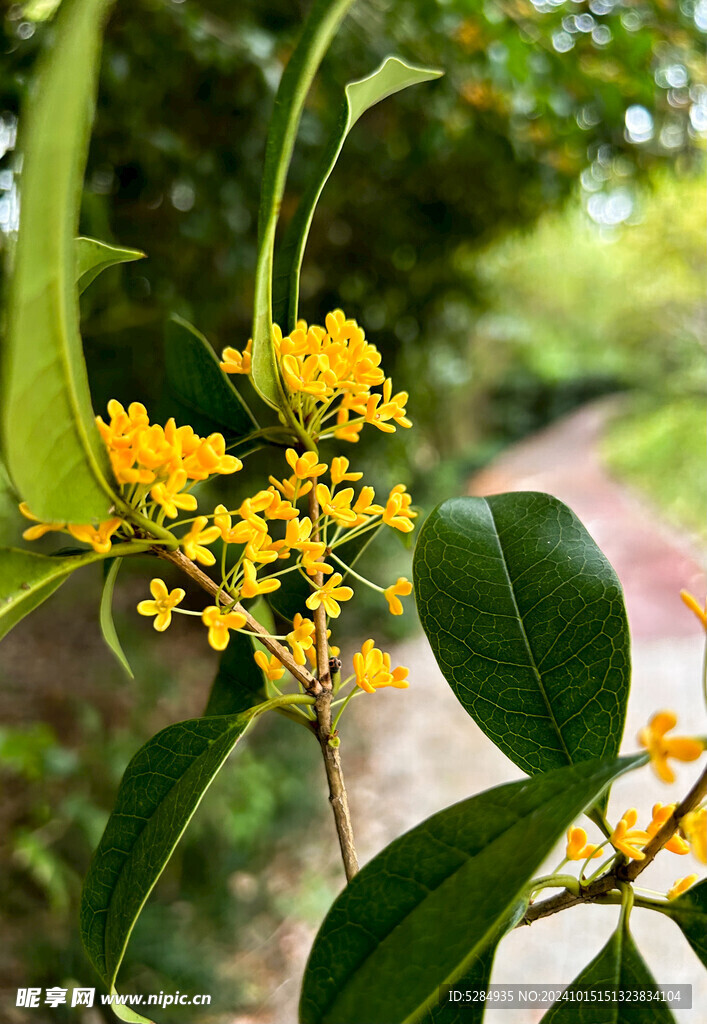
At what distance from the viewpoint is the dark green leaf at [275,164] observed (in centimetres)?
→ 22

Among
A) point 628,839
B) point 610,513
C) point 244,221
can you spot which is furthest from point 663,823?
point 610,513

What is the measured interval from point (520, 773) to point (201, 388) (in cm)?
196

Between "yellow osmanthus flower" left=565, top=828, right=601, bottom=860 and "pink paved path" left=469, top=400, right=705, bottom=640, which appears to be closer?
"yellow osmanthus flower" left=565, top=828, right=601, bottom=860

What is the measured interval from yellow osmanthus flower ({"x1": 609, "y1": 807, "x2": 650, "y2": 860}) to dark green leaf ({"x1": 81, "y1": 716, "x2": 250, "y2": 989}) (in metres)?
0.12

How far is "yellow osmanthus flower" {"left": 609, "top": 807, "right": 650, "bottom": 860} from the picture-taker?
21 cm

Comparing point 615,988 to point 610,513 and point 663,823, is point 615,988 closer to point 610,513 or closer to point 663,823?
point 663,823

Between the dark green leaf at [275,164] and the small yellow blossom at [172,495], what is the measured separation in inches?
1.9

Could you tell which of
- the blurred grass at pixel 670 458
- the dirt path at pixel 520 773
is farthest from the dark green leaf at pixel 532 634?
the blurred grass at pixel 670 458

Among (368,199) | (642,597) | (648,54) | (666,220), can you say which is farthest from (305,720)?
(666,220)

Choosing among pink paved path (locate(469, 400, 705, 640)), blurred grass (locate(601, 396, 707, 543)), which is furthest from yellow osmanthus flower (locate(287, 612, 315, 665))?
blurred grass (locate(601, 396, 707, 543))

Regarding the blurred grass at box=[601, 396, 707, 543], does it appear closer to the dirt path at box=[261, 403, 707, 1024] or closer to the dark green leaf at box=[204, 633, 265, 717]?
the dirt path at box=[261, 403, 707, 1024]

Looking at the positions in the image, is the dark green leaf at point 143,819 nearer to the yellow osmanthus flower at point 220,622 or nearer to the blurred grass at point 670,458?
the yellow osmanthus flower at point 220,622

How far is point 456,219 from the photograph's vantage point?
165 centimetres

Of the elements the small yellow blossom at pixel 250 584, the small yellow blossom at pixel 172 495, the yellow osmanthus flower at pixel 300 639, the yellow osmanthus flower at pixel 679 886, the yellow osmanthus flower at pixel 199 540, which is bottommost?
the yellow osmanthus flower at pixel 679 886
